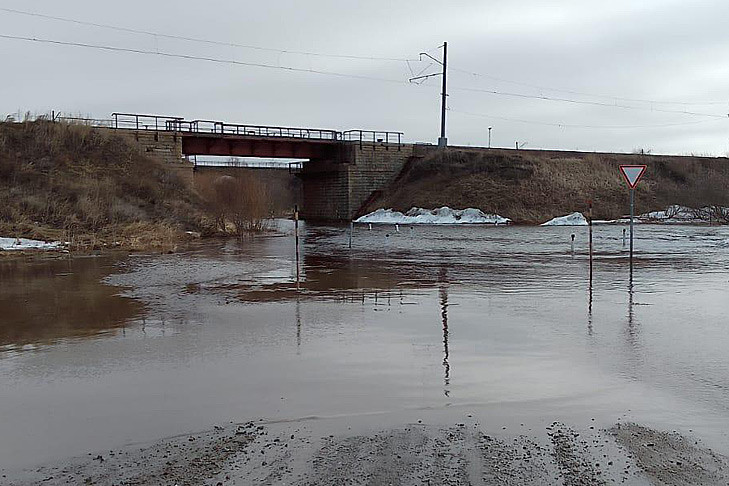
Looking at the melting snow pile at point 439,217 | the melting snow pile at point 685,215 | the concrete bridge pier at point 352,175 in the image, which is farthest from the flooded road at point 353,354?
the concrete bridge pier at point 352,175

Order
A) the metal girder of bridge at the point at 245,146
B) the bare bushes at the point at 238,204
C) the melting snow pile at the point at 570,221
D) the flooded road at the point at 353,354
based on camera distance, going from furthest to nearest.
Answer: the metal girder of bridge at the point at 245,146
the melting snow pile at the point at 570,221
the bare bushes at the point at 238,204
the flooded road at the point at 353,354

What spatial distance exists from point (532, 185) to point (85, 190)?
44442 mm

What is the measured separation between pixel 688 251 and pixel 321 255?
14676 mm

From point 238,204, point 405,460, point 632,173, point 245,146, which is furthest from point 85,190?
point 405,460

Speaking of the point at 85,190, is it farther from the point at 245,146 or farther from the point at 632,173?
the point at 632,173

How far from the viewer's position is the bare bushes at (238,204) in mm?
45062

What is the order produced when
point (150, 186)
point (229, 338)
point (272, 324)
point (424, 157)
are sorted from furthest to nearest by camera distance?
point (424, 157), point (150, 186), point (272, 324), point (229, 338)

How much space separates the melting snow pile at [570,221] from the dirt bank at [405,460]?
54.6 m

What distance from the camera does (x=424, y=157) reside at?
76438 mm

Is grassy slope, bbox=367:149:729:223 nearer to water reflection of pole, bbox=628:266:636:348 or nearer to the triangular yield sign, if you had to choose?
the triangular yield sign

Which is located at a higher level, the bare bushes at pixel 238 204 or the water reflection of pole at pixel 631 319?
the bare bushes at pixel 238 204

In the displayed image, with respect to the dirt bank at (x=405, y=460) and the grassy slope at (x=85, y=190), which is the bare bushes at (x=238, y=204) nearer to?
the grassy slope at (x=85, y=190)

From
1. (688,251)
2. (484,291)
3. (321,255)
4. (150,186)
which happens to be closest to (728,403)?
(484,291)

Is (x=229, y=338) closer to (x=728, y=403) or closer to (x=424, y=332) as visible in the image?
(x=424, y=332)
